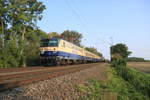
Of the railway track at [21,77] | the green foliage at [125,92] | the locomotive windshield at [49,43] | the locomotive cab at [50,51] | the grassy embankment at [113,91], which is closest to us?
the grassy embankment at [113,91]

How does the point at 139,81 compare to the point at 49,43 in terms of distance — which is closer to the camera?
the point at 139,81

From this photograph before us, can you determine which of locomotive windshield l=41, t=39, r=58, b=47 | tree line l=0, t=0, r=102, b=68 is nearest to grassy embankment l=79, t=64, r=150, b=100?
locomotive windshield l=41, t=39, r=58, b=47

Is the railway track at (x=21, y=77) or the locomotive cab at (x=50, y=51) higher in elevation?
the locomotive cab at (x=50, y=51)

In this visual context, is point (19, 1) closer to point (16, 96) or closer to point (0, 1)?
point (0, 1)

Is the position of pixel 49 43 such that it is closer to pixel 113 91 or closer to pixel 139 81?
pixel 139 81

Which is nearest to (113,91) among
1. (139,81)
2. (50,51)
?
(139,81)

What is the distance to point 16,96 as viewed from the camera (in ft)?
21.8

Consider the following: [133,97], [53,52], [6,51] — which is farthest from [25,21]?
[133,97]

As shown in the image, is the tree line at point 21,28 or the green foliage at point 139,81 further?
the tree line at point 21,28

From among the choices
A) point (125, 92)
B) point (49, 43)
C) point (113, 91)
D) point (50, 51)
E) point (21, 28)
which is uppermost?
point (21, 28)

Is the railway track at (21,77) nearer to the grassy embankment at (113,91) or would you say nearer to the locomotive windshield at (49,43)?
the grassy embankment at (113,91)

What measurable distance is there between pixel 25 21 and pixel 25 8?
225 centimetres

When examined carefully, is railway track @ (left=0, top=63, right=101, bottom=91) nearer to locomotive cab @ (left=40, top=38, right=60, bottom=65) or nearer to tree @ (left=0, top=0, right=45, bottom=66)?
locomotive cab @ (left=40, top=38, right=60, bottom=65)

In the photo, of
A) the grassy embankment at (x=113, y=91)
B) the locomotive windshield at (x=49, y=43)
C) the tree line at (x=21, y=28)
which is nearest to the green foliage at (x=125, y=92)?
the grassy embankment at (x=113, y=91)
